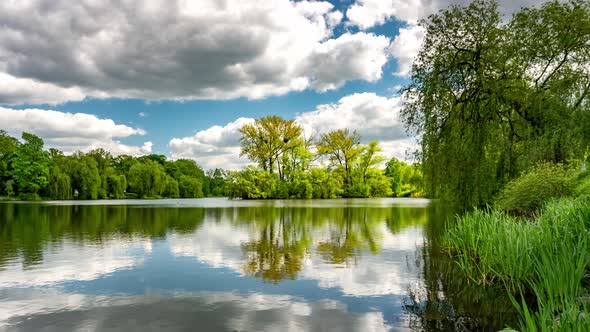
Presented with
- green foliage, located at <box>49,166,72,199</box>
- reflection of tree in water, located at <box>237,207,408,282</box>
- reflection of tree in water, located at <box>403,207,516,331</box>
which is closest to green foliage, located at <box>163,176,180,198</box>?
green foliage, located at <box>49,166,72,199</box>

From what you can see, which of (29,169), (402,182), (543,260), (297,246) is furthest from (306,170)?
(543,260)

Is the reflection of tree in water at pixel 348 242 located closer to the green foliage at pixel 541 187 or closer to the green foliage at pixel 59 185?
the green foliage at pixel 541 187

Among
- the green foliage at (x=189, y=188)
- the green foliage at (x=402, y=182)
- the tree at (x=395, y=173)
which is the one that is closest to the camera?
the green foliage at (x=402, y=182)

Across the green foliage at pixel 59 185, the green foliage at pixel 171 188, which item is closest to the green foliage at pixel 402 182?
the green foliage at pixel 171 188

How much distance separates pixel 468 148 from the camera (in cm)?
1695

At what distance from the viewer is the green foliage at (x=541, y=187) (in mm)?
14258

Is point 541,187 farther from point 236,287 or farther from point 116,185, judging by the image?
point 116,185

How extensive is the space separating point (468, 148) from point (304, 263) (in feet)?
30.9

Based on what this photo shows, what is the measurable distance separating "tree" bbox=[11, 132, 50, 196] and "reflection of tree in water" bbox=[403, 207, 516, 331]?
65.4 m

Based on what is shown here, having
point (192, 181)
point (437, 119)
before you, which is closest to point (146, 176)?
point (192, 181)

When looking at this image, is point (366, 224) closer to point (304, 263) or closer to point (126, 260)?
point (304, 263)

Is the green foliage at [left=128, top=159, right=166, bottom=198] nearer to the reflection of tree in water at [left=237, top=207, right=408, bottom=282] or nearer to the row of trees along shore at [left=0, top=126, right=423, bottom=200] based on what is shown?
the row of trees along shore at [left=0, top=126, right=423, bottom=200]

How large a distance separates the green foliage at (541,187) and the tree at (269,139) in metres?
46.0

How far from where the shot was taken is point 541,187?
14.4 m
